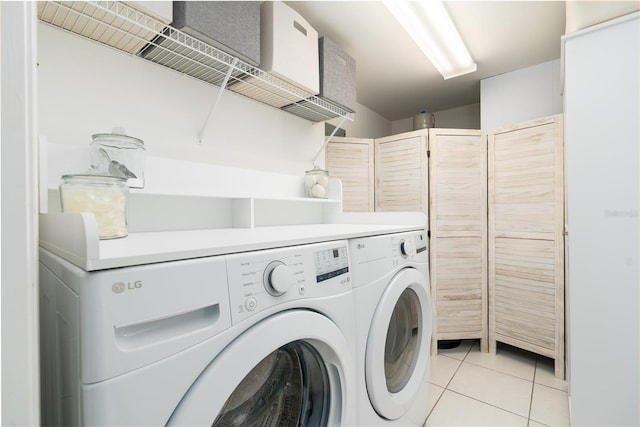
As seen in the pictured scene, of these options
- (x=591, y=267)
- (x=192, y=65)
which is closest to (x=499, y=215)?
(x=591, y=267)

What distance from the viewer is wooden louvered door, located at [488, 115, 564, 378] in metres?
1.93

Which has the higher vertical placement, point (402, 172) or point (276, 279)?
point (402, 172)

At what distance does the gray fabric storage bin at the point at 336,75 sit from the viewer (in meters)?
1.69

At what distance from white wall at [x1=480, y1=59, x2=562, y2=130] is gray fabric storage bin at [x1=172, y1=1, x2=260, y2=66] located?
2262mm

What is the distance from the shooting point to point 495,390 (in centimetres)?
179

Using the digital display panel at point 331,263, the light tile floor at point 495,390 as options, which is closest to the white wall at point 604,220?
the light tile floor at point 495,390

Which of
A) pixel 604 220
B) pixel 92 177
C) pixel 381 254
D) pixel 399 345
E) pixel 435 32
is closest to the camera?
pixel 92 177

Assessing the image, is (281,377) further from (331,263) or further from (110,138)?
(110,138)

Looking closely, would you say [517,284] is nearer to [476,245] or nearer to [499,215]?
[476,245]

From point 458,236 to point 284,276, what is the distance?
1.99 meters

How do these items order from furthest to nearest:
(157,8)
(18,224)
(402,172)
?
(402,172), (157,8), (18,224)

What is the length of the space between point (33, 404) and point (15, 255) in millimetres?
225

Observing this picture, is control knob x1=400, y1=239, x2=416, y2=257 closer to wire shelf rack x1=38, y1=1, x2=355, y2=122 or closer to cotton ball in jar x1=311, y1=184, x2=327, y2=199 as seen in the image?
cotton ball in jar x1=311, y1=184, x2=327, y2=199

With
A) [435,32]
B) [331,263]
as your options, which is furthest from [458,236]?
[331,263]
